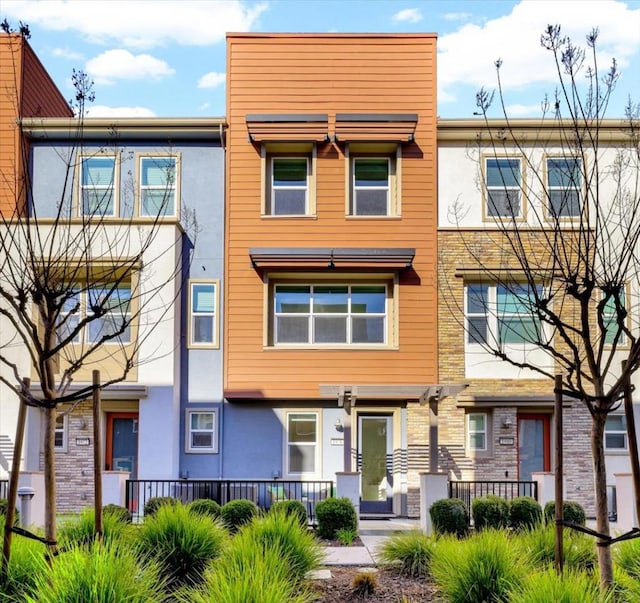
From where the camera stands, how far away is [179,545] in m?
8.91

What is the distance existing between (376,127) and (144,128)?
5682mm

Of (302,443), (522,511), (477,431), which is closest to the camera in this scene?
(522,511)

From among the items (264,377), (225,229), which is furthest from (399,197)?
(264,377)

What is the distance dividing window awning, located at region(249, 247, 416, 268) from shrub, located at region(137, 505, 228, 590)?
31.8 ft

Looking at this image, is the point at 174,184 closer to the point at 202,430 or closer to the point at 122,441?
the point at 202,430

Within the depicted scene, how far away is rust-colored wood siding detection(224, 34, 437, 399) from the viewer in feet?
59.8

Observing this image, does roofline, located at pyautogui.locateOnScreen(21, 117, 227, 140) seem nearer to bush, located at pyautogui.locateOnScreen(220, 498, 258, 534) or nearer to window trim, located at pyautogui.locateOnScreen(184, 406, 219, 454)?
window trim, located at pyautogui.locateOnScreen(184, 406, 219, 454)

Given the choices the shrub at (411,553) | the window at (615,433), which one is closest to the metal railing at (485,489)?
the window at (615,433)

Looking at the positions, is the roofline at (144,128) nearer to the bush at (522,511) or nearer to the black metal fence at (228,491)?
the black metal fence at (228,491)

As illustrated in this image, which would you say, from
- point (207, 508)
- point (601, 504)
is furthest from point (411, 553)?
point (207, 508)

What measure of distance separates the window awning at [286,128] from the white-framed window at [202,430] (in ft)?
22.1

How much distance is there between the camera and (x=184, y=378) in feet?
59.8

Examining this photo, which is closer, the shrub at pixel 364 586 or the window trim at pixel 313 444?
the shrub at pixel 364 586

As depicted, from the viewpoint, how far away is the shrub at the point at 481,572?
7.55 metres
